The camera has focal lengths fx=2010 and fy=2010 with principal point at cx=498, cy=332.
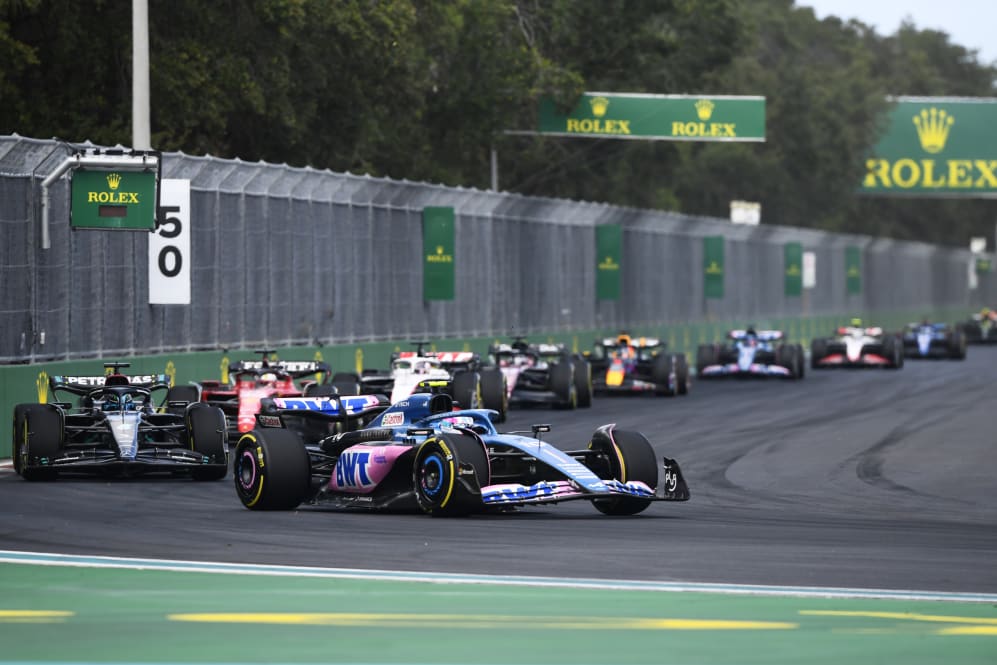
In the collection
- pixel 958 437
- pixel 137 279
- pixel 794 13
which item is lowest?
pixel 958 437

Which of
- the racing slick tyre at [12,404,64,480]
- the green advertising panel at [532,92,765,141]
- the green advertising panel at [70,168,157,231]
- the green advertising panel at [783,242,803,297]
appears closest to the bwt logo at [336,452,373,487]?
the racing slick tyre at [12,404,64,480]

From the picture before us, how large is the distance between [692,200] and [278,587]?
250 ft

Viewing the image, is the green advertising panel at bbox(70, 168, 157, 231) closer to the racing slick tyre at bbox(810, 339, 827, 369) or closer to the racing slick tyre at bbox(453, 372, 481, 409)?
the racing slick tyre at bbox(453, 372, 481, 409)

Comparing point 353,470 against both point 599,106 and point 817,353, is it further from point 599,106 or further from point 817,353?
point 599,106

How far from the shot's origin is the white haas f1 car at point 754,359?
4109cm

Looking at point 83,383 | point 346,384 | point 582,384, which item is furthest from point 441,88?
point 83,383

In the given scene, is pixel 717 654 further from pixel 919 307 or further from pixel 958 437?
pixel 919 307

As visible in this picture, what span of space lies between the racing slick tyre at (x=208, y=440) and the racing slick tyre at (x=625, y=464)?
13.1 ft

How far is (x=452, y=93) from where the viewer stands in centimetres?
5344

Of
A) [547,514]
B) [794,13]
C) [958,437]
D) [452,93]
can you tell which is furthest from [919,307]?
[547,514]

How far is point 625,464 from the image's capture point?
14930 mm

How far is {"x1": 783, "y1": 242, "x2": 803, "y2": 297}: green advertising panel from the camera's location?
6581 cm

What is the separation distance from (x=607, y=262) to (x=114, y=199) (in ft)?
86.1

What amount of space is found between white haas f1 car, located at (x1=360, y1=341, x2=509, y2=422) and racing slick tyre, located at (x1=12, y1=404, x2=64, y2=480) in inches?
258
